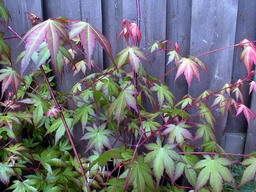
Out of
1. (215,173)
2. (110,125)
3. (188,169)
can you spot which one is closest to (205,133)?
(188,169)

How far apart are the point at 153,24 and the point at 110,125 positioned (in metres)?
0.65

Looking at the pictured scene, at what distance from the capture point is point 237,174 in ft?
5.31

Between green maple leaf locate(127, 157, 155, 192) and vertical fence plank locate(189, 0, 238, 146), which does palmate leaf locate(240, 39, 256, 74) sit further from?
green maple leaf locate(127, 157, 155, 192)

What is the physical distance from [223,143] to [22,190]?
123 cm

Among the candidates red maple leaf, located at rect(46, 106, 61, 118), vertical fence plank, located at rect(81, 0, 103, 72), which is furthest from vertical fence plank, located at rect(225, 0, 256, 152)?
red maple leaf, located at rect(46, 106, 61, 118)

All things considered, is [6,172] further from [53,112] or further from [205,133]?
[205,133]

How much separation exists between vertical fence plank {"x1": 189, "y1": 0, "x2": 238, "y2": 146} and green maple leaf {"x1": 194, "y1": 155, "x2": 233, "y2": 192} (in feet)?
2.13

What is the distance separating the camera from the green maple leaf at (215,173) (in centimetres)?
113

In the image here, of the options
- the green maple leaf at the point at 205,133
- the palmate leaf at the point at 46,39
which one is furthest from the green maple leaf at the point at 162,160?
the palmate leaf at the point at 46,39

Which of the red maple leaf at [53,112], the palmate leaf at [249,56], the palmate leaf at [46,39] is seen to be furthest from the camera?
the palmate leaf at [249,56]

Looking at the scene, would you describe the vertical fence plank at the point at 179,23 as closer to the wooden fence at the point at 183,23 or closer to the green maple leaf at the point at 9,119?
the wooden fence at the point at 183,23

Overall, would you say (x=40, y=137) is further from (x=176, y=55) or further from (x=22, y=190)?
(x=176, y=55)

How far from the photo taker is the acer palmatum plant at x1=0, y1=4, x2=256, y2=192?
1.11m

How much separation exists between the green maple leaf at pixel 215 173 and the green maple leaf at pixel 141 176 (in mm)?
211
